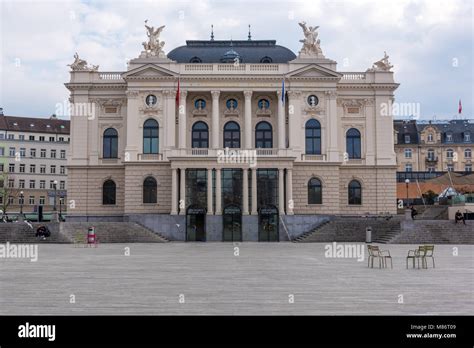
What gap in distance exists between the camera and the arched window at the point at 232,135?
67500 millimetres

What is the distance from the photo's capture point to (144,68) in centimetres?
6506

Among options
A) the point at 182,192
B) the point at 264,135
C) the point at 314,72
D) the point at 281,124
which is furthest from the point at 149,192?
the point at 314,72

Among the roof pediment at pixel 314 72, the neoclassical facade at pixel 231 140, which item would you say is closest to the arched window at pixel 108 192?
the neoclassical facade at pixel 231 140

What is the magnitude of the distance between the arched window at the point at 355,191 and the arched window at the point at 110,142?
85.5 ft

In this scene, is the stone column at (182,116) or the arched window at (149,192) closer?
the arched window at (149,192)

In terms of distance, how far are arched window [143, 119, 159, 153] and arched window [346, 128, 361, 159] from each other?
21.0 m

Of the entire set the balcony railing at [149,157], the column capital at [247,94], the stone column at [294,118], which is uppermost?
the column capital at [247,94]

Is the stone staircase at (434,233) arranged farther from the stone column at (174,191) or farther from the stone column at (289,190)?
the stone column at (174,191)

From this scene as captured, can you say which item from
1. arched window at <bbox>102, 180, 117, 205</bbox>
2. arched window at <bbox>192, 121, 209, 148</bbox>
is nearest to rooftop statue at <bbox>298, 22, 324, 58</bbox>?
arched window at <bbox>192, 121, 209, 148</bbox>

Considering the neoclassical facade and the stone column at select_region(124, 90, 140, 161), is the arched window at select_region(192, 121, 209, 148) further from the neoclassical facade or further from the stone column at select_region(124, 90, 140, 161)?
the stone column at select_region(124, 90, 140, 161)

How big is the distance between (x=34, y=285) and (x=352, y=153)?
52.7m

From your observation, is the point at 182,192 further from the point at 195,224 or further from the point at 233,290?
the point at 233,290

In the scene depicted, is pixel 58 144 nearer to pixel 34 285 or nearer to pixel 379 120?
pixel 379 120

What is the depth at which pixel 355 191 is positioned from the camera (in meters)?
67.1
